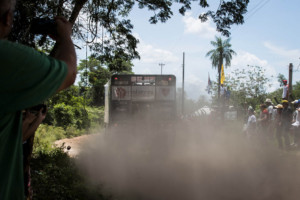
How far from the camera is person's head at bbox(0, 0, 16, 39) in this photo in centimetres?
102

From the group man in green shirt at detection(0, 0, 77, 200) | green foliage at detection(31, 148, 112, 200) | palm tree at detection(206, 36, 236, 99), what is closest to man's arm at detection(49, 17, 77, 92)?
man in green shirt at detection(0, 0, 77, 200)

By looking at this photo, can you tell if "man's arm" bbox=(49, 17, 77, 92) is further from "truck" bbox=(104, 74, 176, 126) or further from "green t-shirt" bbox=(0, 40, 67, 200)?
"truck" bbox=(104, 74, 176, 126)

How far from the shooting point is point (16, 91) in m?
0.98

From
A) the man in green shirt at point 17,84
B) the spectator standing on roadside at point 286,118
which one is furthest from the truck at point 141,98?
the man in green shirt at point 17,84

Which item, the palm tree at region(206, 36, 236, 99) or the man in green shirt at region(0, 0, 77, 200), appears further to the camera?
the palm tree at region(206, 36, 236, 99)

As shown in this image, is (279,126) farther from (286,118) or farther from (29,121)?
(29,121)

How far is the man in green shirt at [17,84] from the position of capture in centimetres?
94

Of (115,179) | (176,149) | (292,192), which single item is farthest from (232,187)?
(176,149)

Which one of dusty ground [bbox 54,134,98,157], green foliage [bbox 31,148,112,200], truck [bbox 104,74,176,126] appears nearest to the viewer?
green foliage [bbox 31,148,112,200]

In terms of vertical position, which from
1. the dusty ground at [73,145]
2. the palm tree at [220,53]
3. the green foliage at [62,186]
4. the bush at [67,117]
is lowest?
the dusty ground at [73,145]

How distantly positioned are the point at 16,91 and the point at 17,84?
0.10ft

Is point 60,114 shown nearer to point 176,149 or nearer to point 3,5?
point 176,149

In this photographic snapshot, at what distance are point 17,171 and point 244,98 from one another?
40624mm

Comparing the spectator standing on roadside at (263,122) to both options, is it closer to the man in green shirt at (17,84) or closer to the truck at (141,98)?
the truck at (141,98)
